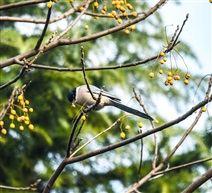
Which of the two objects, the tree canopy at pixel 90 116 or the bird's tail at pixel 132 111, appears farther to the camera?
the tree canopy at pixel 90 116

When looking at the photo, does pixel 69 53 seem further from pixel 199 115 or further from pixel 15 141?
pixel 199 115

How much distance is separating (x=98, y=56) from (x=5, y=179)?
1562mm

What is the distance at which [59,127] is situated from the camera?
7.31 metres

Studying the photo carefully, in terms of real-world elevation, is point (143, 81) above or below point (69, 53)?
below

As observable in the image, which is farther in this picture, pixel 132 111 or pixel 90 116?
pixel 90 116

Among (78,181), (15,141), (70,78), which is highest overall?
(70,78)

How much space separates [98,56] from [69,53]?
298mm

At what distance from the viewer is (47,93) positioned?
Result: 6875 mm

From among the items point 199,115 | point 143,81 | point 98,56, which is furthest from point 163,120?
point 199,115

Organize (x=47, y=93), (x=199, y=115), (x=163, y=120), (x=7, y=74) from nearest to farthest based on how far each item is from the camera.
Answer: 1. (x=199, y=115)
2. (x=7, y=74)
3. (x=47, y=93)
4. (x=163, y=120)

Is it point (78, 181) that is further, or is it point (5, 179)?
point (78, 181)

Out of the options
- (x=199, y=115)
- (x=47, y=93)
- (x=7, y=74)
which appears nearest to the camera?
(x=199, y=115)

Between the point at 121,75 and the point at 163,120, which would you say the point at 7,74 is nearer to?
the point at 121,75

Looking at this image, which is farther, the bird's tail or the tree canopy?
the tree canopy
